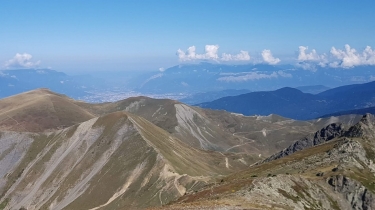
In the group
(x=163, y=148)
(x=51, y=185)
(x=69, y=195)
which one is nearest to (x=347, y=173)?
(x=163, y=148)

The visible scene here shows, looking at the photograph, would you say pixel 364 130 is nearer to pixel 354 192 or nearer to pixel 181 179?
pixel 354 192

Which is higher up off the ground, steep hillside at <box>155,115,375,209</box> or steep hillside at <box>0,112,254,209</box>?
steep hillside at <box>155,115,375,209</box>

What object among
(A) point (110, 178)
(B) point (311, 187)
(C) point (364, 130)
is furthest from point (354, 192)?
(A) point (110, 178)

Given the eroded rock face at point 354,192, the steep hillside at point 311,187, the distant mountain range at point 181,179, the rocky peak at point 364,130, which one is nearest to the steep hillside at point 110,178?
the distant mountain range at point 181,179

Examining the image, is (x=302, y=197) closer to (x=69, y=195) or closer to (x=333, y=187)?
(x=333, y=187)

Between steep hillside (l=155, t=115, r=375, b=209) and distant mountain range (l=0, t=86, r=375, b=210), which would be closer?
steep hillside (l=155, t=115, r=375, b=209)

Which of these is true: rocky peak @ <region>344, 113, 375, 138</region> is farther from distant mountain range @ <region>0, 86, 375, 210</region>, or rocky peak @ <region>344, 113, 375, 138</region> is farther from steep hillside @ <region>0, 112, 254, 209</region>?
steep hillside @ <region>0, 112, 254, 209</region>

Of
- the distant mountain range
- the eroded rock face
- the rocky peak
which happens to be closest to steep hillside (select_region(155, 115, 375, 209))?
the eroded rock face
